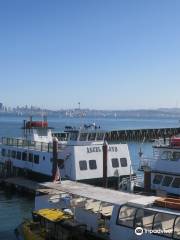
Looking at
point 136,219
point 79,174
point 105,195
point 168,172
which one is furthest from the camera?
point 79,174

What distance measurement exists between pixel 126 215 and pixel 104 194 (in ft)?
11.2

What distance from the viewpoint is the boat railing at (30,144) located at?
37369mm

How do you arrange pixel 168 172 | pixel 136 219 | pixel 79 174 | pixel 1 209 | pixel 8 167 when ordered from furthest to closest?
pixel 8 167 < pixel 79 174 < pixel 1 209 < pixel 168 172 < pixel 136 219

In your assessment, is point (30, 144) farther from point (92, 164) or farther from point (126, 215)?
point (126, 215)

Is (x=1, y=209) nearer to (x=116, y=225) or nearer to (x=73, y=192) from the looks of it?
(x=73, y=192)

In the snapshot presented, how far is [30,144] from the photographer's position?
40.5 metres

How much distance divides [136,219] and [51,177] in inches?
719

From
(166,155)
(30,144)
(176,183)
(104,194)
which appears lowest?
(176,183)

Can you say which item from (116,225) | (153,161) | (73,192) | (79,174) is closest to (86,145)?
(79,174)

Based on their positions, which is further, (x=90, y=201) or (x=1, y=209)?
(x=1, y=209)

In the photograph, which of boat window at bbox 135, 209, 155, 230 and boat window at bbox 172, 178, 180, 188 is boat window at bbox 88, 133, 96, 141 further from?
boat window at bbox 135, 209, 155, 230

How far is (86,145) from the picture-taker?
3569cm

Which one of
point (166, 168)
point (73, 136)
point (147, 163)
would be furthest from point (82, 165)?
point (166, 168)

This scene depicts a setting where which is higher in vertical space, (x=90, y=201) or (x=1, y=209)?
(x=90, y=201)
